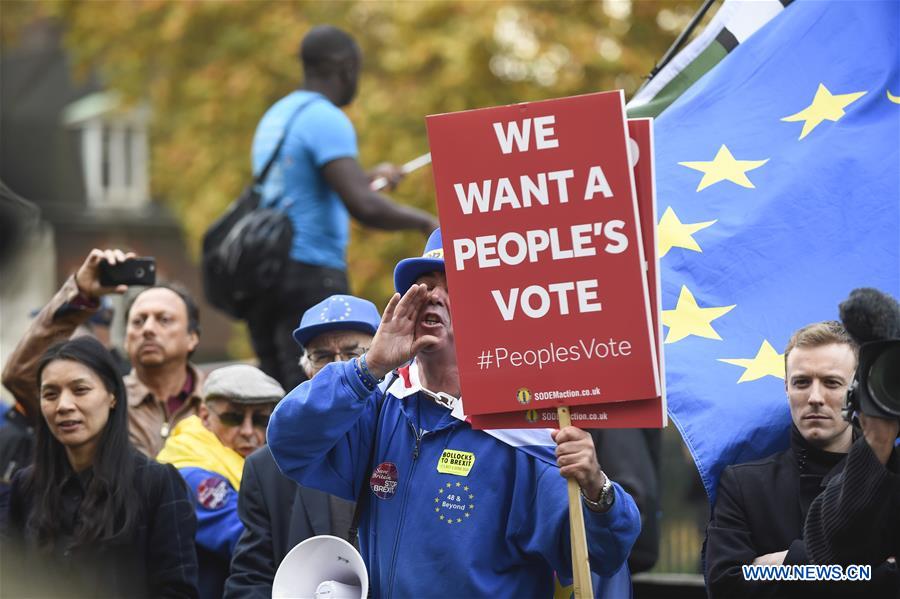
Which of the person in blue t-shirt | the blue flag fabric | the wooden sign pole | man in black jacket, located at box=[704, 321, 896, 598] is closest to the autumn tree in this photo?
the person in blue t-shirt

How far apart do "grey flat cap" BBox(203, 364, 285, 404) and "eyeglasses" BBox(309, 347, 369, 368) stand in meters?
0.75

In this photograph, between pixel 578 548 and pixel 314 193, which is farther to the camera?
pixel 314 193

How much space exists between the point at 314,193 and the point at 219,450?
76.4 inches

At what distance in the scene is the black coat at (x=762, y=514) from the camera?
4.98m

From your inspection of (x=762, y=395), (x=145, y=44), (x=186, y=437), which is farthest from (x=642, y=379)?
(x=145, y=44)

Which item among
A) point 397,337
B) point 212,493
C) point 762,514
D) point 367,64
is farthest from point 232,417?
point 367,64

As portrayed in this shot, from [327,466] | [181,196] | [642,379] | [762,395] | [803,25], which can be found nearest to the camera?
[642,379]

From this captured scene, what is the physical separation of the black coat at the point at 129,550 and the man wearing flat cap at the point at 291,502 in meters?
0.22

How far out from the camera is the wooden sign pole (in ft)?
13.7

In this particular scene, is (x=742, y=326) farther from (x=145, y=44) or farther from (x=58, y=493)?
(x=145, y=44)

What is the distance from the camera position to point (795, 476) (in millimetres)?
5078

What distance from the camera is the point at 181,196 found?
23.1 meters

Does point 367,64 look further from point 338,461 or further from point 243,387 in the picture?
point 338,461

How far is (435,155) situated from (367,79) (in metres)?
15.5
